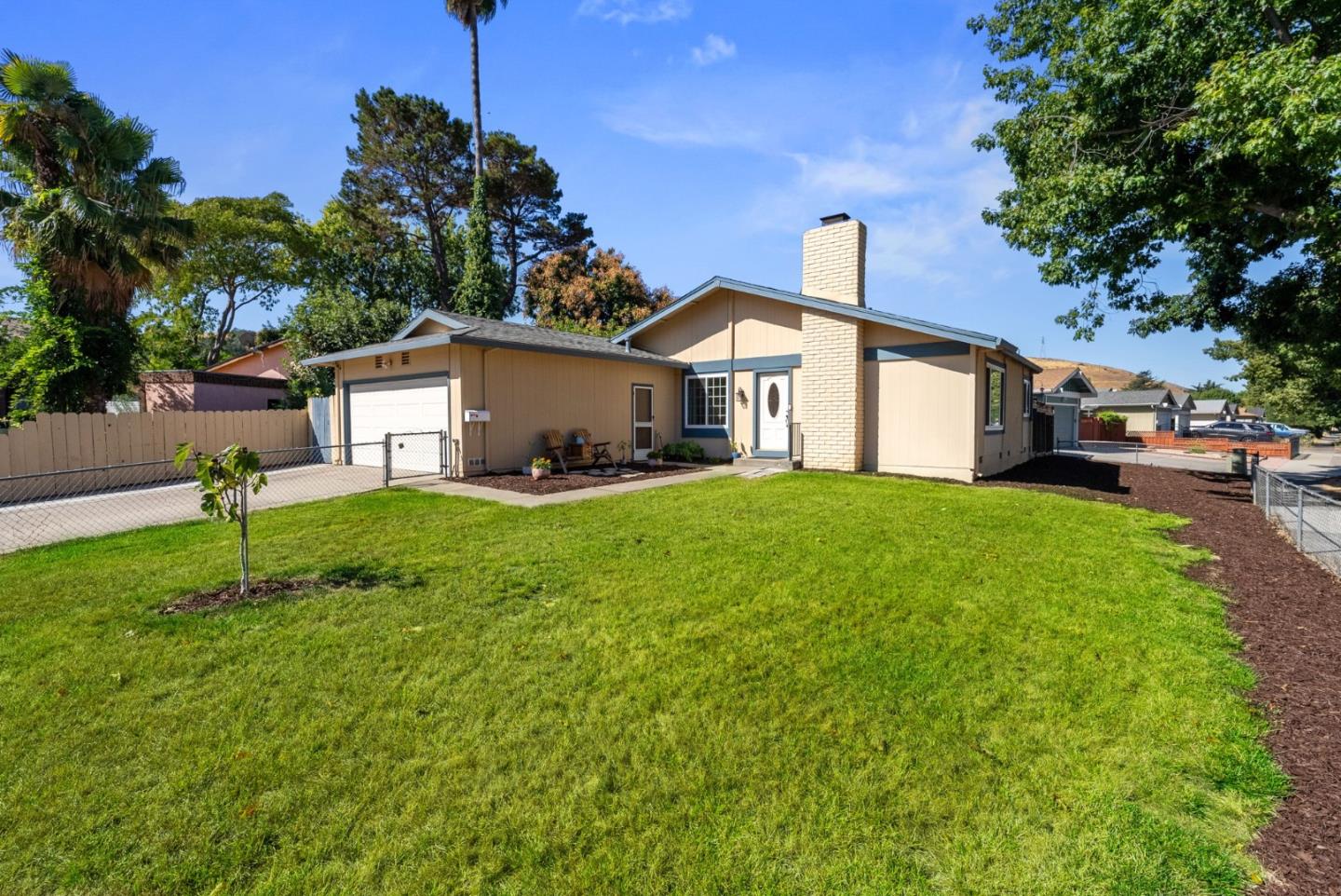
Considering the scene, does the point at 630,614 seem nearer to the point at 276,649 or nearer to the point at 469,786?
the point at 469,786

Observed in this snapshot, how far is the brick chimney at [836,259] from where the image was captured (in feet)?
41.6

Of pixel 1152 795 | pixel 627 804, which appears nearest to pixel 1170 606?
pixel 1152 795

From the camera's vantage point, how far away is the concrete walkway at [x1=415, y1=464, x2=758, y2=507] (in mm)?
8953

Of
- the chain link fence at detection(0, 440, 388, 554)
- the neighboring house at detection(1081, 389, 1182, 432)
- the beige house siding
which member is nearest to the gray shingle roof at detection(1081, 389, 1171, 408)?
the neighboring house at detection(1081, 389, 1182, 432)

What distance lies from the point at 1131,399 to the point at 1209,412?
24.8 metres

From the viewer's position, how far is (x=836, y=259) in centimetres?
1294

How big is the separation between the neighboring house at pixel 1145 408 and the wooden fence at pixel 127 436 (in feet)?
175

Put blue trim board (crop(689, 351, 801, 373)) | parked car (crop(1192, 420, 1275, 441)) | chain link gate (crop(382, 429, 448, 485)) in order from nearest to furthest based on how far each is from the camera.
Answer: chain link gate (crop(382, 429, 448, 485))
blue trim board (crop(689, 351, 801, 373))
parked car (crop(1192, 420, 1275, 441))

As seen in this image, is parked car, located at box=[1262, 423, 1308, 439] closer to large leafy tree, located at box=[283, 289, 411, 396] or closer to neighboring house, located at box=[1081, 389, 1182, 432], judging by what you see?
neighboring house, located at box=[1081, 389, 1182, 432]

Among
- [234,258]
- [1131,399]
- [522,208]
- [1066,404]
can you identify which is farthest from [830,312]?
[1131,399]

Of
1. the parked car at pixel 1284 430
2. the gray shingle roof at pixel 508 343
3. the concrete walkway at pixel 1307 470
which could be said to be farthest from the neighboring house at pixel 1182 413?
the gray shingle roof at pixel 508 343

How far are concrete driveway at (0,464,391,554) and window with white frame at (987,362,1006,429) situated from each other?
11998 mm

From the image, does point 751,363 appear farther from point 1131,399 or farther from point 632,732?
point 1131,399

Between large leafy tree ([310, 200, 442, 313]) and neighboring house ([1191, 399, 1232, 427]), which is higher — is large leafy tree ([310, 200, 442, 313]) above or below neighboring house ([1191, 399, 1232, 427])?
above
